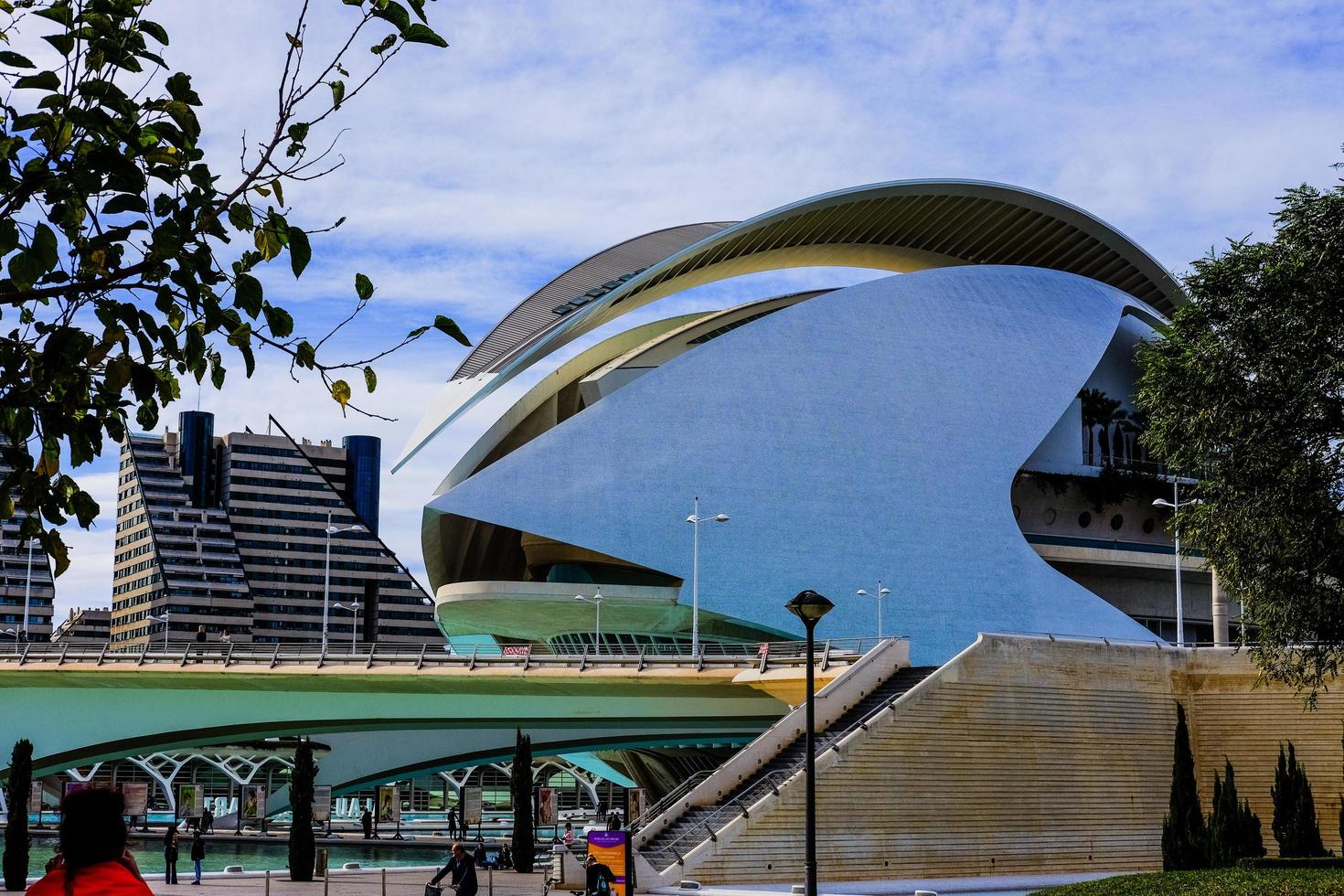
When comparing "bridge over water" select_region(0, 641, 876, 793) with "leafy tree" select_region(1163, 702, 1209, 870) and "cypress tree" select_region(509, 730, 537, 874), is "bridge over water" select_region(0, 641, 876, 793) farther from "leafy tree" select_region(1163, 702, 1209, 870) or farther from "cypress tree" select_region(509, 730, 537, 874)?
"leafy tree" select_region(1163, 702, 1209, 870)

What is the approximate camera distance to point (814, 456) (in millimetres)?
61875

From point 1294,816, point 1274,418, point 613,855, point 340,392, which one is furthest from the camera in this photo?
point 1294,816

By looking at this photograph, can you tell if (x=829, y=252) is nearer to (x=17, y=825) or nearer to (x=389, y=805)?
(x=389, y=805)

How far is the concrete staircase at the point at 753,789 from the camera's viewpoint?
31703mm

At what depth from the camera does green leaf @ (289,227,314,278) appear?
666 cm

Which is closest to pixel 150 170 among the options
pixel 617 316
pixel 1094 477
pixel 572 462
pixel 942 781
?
pixel 942 781

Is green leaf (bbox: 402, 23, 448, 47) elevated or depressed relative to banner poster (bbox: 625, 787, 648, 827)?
elevated

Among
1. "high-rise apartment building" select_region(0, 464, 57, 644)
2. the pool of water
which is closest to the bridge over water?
the pool of water

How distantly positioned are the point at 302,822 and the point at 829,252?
43.6 m

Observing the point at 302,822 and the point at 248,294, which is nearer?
the point at 248,294

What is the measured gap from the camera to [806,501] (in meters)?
60.9

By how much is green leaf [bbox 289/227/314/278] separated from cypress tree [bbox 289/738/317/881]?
2913 centimetres

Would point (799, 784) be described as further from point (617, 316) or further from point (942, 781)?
point (617, 316)

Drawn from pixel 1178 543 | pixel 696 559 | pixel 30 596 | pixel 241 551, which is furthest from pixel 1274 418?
pixel 241 551
